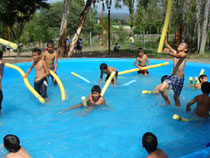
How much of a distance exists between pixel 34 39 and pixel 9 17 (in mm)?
18752

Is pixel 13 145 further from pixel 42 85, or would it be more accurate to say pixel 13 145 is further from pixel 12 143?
pixel 42 85

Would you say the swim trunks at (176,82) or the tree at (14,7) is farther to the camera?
the tree at (14,7)

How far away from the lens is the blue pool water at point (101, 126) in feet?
13.6

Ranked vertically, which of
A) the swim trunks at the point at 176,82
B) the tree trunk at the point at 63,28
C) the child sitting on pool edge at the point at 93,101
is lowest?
the child sitting on pool edge at the point at 93,101

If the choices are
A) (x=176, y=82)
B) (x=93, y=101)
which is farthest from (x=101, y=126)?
(x=176, y=82)

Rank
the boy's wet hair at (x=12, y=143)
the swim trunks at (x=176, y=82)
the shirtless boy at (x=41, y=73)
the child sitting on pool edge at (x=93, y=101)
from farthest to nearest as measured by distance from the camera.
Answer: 1. the shirtless boy at (x=41, y=73)
2. the child sitting on pool edge at (x=93, y=101)
3. the swim trunks at (x=176, y=82)
4. the boy's wet hair at (x=12, y=143)

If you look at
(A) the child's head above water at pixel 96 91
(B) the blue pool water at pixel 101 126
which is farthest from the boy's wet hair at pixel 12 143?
(A) the child's head above water at pixel 96 91

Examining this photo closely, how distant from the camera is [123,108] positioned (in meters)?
6.30

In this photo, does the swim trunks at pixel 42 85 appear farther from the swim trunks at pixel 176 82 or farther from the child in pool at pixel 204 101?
the child in pool at pixel 204 101

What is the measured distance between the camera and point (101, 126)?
16.9 ft

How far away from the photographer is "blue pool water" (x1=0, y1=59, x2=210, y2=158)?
13.6ft

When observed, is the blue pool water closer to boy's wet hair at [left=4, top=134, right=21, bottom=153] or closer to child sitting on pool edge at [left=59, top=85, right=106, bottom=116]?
child sitting on pool edge at [left=59, top=85, right=106, bottom=116]

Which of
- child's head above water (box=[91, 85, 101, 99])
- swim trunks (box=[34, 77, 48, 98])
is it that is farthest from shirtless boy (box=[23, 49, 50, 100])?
child's head above water (box=[91, 85, 101, 99])

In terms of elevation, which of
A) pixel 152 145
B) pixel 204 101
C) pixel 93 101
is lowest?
pixel 93 101
